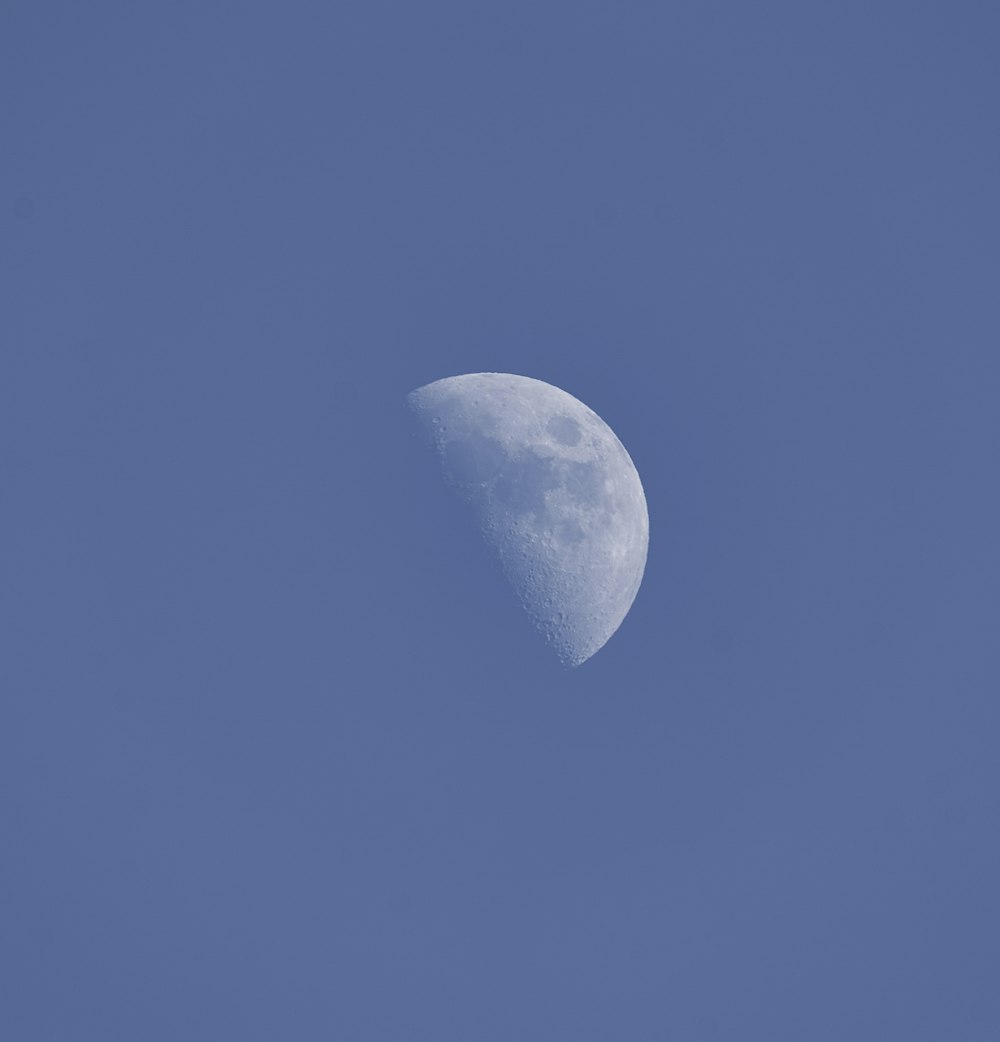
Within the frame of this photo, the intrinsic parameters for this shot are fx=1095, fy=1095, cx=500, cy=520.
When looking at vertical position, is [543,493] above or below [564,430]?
below

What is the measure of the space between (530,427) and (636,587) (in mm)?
3882

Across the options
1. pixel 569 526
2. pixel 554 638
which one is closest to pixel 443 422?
pixel 569 526

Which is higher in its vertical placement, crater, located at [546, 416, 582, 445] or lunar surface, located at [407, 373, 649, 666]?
crater, located at [546, 416, 582, 445]

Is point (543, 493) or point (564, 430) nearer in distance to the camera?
point (543, 493)

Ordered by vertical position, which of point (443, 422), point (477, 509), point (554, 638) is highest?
point (443, 422)

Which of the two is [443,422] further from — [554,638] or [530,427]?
[554,638]

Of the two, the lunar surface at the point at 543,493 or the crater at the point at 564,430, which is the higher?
the crater at the point at 564,430

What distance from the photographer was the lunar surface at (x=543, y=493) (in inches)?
736

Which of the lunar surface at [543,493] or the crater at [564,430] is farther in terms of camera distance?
the crater at [564,430]

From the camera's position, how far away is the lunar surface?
61.3 feet

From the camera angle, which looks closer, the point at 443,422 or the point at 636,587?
the point at 443,422

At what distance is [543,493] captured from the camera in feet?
61.1

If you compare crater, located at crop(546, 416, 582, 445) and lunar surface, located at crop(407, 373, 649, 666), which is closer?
lunar surface, located at crop(407, 373, 649, 666)

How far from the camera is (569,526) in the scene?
18750mm
